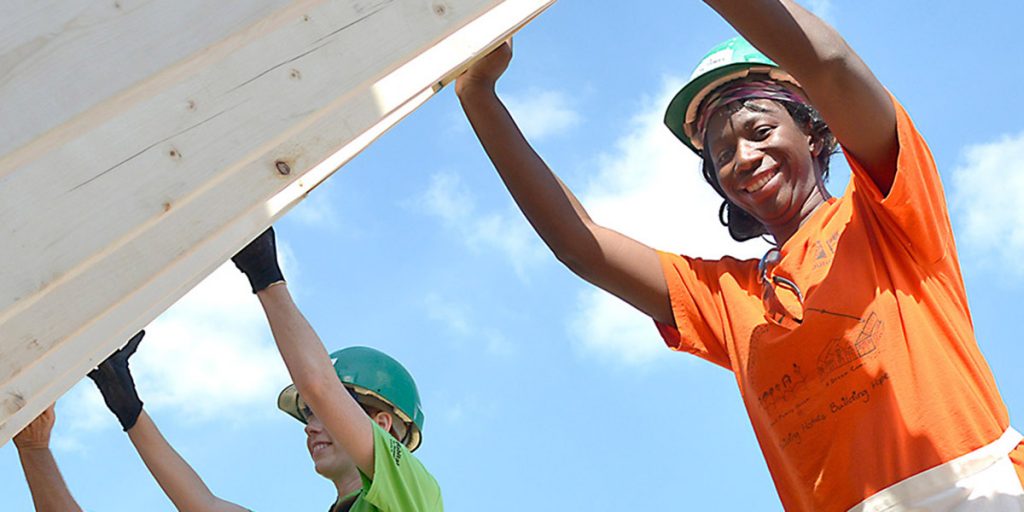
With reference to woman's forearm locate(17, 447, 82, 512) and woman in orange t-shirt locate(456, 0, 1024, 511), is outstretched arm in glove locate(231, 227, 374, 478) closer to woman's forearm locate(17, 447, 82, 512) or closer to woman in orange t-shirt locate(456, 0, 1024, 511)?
woman in orange t-shirt locate(456, 0, 1024, 511)

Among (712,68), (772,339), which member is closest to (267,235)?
(712,68)

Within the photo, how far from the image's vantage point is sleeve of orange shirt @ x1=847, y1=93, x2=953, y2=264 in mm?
2510

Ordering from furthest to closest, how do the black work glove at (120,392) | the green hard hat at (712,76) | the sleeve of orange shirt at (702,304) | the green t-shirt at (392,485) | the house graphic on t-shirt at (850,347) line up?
the black work glove at (120,392) → the green t-shirt at (392,485) → the green hard hat at (712,76) → the sleeve of orange shirt at (702,304) → the house graphic on t-shirt at (850,347)

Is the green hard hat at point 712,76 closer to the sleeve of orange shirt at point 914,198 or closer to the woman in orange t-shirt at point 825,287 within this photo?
the woman in orange t-shirt at point 825,287

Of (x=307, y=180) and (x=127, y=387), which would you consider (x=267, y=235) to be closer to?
(x=127, y=387)

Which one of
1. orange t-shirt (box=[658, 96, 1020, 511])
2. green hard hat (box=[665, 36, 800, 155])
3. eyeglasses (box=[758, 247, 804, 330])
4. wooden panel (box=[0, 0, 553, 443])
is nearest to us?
wooden panel (box=[0, 0, 553, 443])

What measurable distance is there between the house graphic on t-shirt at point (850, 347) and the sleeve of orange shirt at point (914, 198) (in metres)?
0.20

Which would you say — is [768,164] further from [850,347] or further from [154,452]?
[154,452]

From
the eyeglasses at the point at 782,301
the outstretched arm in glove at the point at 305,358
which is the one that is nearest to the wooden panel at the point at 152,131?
the eyeglasses at the point at 782,301

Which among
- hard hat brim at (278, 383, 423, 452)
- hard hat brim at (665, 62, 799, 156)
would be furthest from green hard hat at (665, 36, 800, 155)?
hard hat brim at (278, 383, 423, 452)

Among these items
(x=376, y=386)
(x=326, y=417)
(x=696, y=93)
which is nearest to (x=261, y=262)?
(x=326, y=417)

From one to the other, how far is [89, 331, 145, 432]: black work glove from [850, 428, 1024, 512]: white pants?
126 inches

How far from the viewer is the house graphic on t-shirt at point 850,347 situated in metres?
2.57

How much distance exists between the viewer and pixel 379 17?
1.81 metres
